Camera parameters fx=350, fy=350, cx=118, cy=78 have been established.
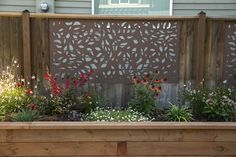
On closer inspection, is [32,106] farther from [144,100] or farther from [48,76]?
[144,100]

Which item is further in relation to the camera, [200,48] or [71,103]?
[200,48]

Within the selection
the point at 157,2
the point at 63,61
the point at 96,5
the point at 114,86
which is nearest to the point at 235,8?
the point at 157,2

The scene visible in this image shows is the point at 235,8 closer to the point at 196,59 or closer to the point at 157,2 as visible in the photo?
the point at 157,2

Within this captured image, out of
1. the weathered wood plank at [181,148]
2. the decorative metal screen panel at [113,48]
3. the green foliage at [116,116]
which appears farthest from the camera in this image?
the decorative metal screen panel at [113,48]

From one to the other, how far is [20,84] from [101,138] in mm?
1319

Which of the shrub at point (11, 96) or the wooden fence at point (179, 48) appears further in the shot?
the wooden fence at point (179, 48)

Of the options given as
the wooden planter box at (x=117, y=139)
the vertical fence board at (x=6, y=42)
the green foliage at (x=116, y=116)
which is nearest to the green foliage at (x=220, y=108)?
the wooden planter box at (x=117, y=139)

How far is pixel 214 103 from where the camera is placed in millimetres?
3883

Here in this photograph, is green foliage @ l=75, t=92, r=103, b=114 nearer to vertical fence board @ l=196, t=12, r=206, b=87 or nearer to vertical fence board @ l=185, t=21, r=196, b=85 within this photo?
vertical fence board @ l=185, t=21, r=196, b=85

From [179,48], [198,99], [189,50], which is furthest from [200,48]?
[198,99]

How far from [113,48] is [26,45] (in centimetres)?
106

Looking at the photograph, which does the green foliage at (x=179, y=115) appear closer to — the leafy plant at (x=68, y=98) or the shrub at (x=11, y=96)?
the leafy plant at (x=68, y=98)

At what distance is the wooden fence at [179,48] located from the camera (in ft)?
14.0

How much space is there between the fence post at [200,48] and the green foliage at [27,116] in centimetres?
203
